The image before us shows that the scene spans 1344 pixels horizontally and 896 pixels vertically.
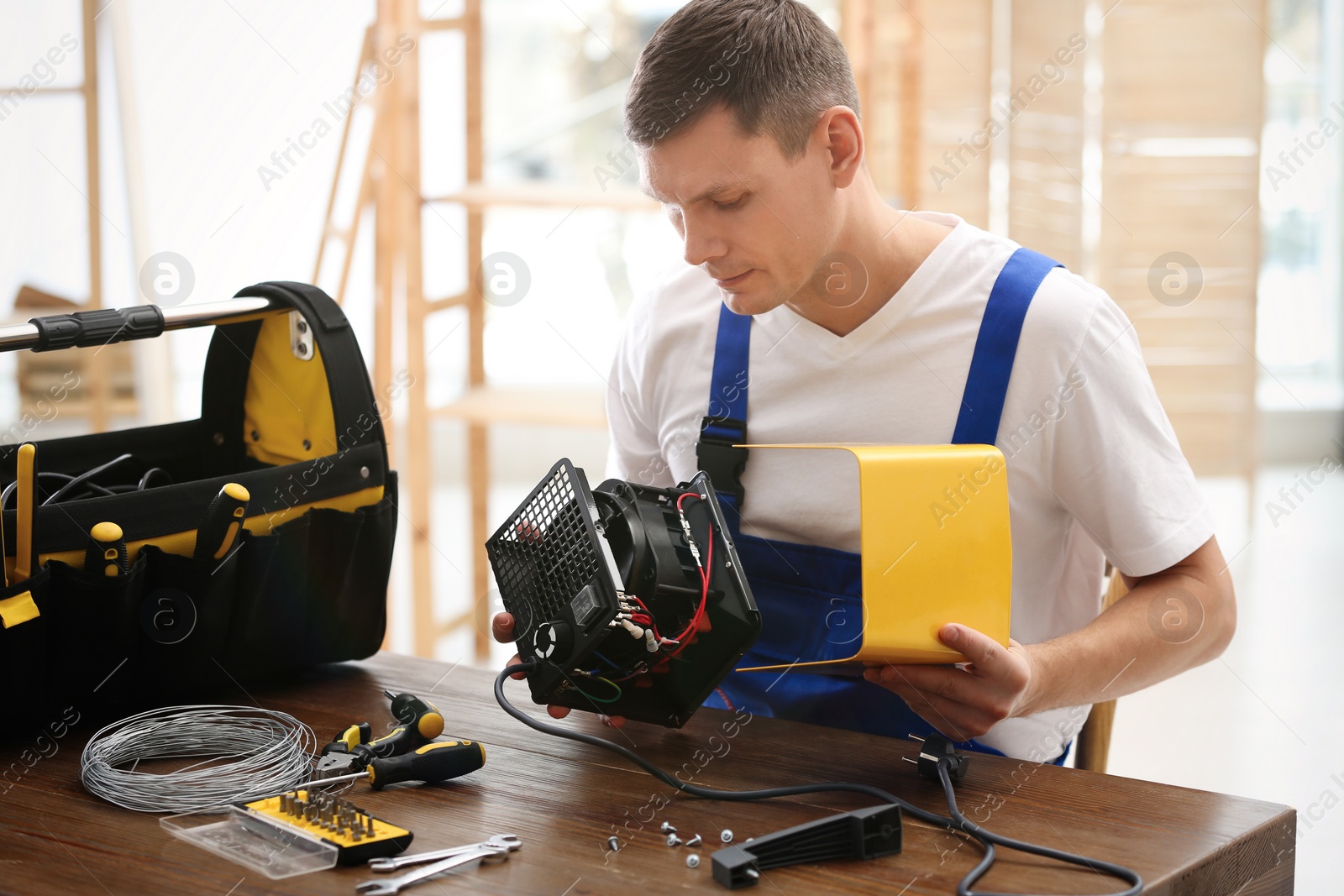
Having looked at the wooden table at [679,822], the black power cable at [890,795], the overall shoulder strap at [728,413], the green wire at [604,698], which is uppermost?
the overall shoulder strap at [728,413]

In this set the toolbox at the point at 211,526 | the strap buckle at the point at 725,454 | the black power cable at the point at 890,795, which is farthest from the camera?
the strap buckle at the point at 725,454

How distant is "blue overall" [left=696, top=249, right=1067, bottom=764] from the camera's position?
4.13 ft

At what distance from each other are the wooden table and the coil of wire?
0.02 m

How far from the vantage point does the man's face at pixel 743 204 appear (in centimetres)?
120

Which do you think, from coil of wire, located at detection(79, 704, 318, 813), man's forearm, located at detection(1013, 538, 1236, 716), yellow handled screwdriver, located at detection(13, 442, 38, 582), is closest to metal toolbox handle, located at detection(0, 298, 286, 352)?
yellow handled screwdriver, located at detection(13, 442, 38, 582)

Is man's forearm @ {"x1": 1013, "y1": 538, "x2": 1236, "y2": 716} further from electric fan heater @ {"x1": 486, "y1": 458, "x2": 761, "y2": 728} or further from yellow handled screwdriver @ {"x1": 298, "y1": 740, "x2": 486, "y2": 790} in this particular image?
yellow handled screwdriver @ {"x1": 298, "y1": 740, "x2": 486, "y2": 790}

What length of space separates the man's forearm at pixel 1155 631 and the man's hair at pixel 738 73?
574 mm

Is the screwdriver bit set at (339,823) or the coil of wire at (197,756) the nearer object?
the screwdriver bit set at (339,823)

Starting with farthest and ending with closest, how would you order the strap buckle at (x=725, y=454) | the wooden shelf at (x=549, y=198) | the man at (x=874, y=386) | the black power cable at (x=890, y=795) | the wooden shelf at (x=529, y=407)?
the wooden shelf at (x=529, y=407)
the wooden shelf at (x=549, y=198)
the strap buckle at (x=725, y=454)
the man at (x=874, y=386)
the black power cable at (x=890, y=795)

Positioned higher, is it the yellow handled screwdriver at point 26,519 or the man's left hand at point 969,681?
the yellow handled screwdriver at point 26,519

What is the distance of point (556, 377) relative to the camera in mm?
5105

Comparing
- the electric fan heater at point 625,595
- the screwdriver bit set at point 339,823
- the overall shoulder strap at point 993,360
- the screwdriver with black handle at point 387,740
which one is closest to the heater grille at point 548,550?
the electric fan heater at point 625,595

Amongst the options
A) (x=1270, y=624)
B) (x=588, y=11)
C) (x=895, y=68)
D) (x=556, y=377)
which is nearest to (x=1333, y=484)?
(x=1270, y=624)

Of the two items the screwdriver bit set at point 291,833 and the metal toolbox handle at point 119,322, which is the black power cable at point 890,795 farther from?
the metal toolbox handle at point 119,322
